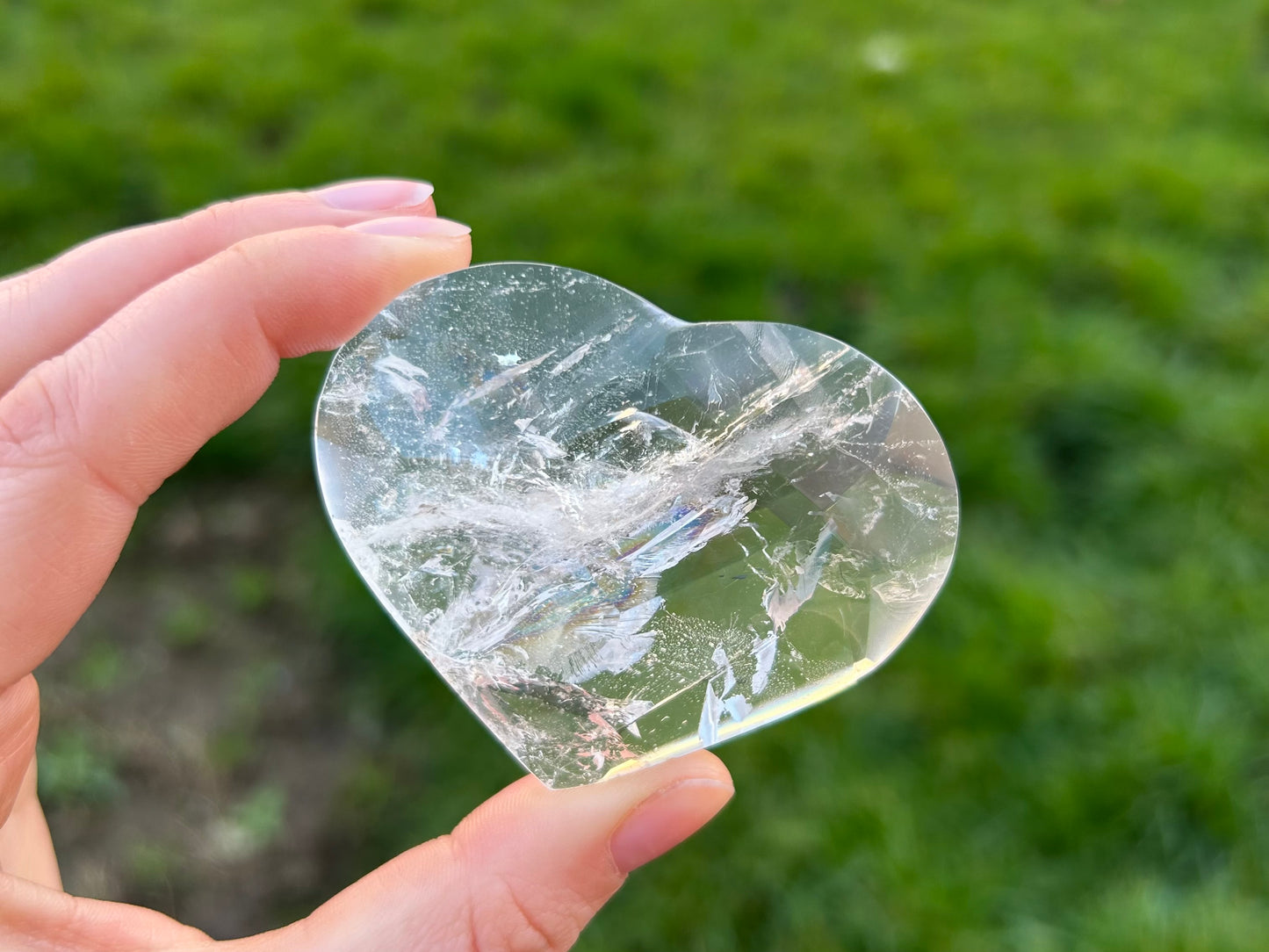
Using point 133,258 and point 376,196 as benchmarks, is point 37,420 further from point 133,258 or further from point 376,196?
point 376,196

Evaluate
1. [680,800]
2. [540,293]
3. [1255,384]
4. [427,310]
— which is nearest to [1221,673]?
[1255,384]

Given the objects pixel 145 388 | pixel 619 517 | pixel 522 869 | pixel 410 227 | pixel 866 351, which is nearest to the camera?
pixel 522 869

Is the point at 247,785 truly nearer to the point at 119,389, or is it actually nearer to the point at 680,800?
the point at 119,389

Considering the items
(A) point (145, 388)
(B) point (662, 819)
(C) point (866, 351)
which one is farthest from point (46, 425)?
(C) point (866, 351)

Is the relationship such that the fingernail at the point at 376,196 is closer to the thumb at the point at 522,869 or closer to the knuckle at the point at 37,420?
the knuckle at the point at 37,420

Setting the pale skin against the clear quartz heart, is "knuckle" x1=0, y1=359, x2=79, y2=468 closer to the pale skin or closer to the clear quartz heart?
the pale skin

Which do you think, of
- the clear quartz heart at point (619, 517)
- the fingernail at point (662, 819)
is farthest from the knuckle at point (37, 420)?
the fingernail at point (662, 819)

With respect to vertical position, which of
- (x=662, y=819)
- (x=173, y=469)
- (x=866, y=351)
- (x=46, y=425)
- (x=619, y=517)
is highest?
(x=46, y=425)

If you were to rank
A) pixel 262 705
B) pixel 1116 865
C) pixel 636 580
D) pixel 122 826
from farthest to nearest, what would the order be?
pixel 262 705, pixel 122 826, pixel 1116 865, pixel 636 580
